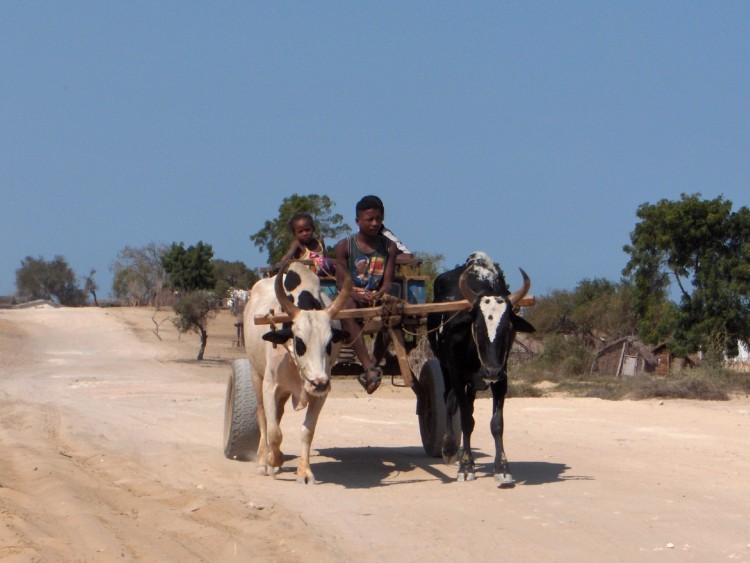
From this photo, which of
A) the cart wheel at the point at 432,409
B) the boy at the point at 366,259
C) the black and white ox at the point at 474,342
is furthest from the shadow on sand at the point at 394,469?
the boy at the point at 366,259

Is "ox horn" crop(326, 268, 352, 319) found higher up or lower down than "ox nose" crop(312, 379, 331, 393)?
higher up

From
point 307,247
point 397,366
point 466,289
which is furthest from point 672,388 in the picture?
point 466,289

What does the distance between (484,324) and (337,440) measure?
508 centimetres

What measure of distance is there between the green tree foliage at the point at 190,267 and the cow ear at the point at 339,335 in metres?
64.8

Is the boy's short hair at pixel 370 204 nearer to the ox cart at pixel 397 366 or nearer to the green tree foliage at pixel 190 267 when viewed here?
the ox cart at pixel 397 366

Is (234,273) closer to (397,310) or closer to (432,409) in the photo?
(432,409)

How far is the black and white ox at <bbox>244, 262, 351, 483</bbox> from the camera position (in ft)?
31.3

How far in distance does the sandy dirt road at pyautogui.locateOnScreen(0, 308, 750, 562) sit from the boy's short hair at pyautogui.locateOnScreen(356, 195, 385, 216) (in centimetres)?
261

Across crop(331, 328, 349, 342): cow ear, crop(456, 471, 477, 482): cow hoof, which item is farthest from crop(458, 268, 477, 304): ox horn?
crop(456, 471, 477, 482): cow hoof

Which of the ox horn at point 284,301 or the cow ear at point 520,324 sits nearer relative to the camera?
the ox horn at point 284,301

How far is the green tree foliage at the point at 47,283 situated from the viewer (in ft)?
316

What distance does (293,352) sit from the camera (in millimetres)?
9812

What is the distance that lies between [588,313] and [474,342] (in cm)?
4459

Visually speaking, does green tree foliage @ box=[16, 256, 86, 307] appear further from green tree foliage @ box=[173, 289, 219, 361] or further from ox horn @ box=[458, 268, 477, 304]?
ox horn @ box=[458, 268, 477, 304]
